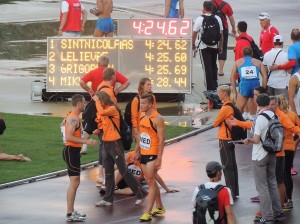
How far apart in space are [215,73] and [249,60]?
3.76 m

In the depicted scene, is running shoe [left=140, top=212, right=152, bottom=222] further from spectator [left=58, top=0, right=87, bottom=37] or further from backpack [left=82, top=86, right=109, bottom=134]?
spectator [left=58, top=0, right=87, bottom=37]

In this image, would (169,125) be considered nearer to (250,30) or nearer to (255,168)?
(255,168)

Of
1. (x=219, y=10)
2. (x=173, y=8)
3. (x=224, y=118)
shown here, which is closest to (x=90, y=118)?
(x=224, y=118)

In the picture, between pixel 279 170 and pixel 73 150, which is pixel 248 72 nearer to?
pixel 279 170

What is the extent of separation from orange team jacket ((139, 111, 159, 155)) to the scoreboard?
8.44 m

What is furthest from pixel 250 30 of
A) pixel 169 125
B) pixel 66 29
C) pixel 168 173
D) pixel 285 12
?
pixel 168 173

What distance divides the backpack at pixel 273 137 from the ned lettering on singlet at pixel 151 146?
4.73 ft

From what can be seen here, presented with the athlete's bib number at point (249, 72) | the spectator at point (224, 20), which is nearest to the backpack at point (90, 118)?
the athlete's bib number at point (249, 72)

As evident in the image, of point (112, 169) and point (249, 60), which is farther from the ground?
point (249, 60)

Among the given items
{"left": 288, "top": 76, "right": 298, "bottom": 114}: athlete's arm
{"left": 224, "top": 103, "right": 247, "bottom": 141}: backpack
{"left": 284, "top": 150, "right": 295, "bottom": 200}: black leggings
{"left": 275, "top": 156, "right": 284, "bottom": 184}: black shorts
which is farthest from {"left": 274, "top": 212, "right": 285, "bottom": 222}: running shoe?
{"left": 288, "top": 76, "right": 298, "bottom": 114}: athlete's arm

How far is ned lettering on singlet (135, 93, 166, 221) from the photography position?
15.6 meters

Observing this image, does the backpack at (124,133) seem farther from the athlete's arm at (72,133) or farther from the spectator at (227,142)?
the spectator at (227,142)

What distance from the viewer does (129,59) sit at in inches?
959

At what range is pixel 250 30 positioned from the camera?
34.2 metres
